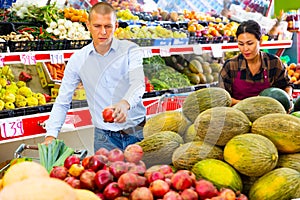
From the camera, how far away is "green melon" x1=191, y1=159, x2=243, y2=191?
1527mm

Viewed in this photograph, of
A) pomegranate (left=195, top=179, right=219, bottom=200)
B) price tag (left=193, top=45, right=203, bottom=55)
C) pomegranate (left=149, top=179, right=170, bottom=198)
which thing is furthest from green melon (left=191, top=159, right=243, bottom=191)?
price tag (left=193, top=45, right=203, bottom=55)

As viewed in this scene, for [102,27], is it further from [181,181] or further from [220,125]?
[181,181]

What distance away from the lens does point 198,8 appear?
256 inches

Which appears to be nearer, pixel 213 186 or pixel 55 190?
pixel 55 190

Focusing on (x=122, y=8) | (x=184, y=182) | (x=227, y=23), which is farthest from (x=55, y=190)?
(x=227, y=23)

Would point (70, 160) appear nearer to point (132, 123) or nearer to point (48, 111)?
point (132, 123)

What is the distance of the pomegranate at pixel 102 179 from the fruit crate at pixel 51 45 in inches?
107

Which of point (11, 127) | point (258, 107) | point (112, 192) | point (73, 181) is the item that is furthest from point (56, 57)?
point (112, 192)

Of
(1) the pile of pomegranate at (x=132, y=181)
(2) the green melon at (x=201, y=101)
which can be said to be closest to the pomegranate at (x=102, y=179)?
(1) the pile of pomegranate at (x=132, y=181)

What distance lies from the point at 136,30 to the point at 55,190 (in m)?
3.79

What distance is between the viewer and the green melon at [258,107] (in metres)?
1.88

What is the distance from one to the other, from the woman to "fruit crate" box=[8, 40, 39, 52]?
5.41 feet

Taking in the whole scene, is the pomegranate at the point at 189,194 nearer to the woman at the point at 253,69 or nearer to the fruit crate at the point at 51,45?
the woman at the point at 253,69

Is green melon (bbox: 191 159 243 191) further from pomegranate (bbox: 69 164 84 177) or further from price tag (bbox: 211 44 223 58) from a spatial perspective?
price tag (bbox: 211 44 223 58)
